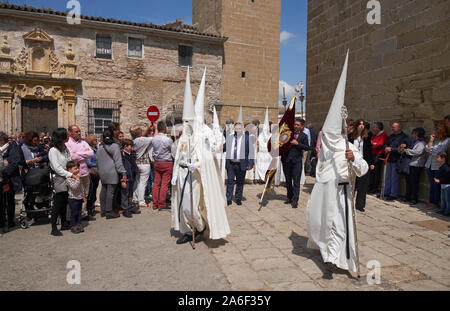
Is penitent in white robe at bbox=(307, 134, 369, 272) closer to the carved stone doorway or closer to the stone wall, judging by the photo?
the stone wall

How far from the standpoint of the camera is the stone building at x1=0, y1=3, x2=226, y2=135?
15.1 metres

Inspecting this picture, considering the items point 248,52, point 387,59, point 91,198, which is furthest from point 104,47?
point 387,59

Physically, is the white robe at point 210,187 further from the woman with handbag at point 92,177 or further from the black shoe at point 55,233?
the woman with handbag at point 92,177

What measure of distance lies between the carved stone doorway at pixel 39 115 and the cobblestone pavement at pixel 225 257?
1233cm

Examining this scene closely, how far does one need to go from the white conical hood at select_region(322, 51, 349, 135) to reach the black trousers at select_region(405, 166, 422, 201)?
4428 millimetres

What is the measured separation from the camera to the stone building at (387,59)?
692cm

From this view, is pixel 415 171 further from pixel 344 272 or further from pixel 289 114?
pixel 344 272

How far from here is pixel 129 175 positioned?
6.50 m

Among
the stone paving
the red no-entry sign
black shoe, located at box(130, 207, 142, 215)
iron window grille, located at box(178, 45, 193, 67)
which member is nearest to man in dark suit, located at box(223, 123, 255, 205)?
the stone paving

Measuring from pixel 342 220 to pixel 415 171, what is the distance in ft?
14.7

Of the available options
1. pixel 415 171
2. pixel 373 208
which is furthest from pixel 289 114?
pixel 415 171

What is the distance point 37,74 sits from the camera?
1547cm

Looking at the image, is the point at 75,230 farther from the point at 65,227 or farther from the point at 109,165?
the point at 109,165

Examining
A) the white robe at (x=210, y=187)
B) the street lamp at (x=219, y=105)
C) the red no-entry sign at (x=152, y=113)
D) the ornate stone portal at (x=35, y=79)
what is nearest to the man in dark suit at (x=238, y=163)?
the white robe at (x=210, y=187)
